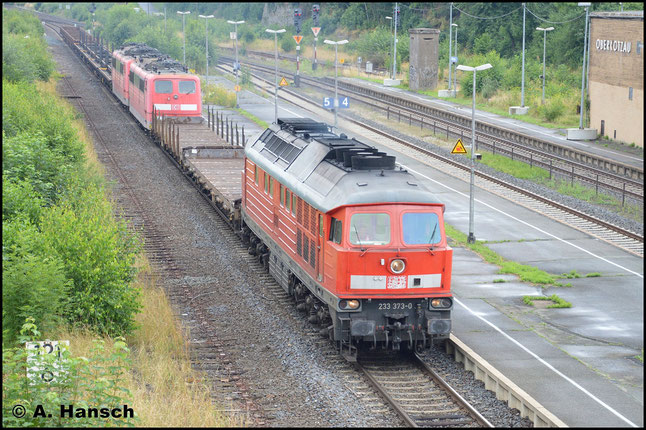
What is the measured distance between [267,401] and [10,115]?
17656mm

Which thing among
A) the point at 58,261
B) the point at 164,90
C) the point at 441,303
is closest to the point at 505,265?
the point at 441,303

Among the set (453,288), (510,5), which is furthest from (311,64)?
(453,288)

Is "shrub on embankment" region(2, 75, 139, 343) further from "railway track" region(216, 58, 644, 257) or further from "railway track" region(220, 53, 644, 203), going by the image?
"railway track" region(220, 53, 644, 203)

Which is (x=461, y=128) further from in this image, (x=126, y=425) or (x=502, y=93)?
(x=126, y=425)

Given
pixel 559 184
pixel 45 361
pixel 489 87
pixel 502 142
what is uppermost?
pixel 489 87

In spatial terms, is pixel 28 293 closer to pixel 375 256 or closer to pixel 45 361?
pixel 45 361

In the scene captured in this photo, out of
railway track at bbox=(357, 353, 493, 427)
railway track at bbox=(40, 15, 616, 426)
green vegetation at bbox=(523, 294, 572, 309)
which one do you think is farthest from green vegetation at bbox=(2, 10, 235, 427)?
green vegetation at bbox=(523, 294, 572, 309)

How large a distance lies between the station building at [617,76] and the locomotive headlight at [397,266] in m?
31.3

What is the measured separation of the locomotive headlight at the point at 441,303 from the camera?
55.8ft

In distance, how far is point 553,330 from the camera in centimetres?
1964

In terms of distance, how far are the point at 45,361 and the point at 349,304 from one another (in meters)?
5.71

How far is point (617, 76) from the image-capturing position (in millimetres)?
48250

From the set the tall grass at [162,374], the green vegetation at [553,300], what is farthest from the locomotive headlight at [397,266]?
the green vegetation at [553,300]

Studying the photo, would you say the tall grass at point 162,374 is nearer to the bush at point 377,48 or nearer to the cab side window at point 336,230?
the cab side window at point 336,230
